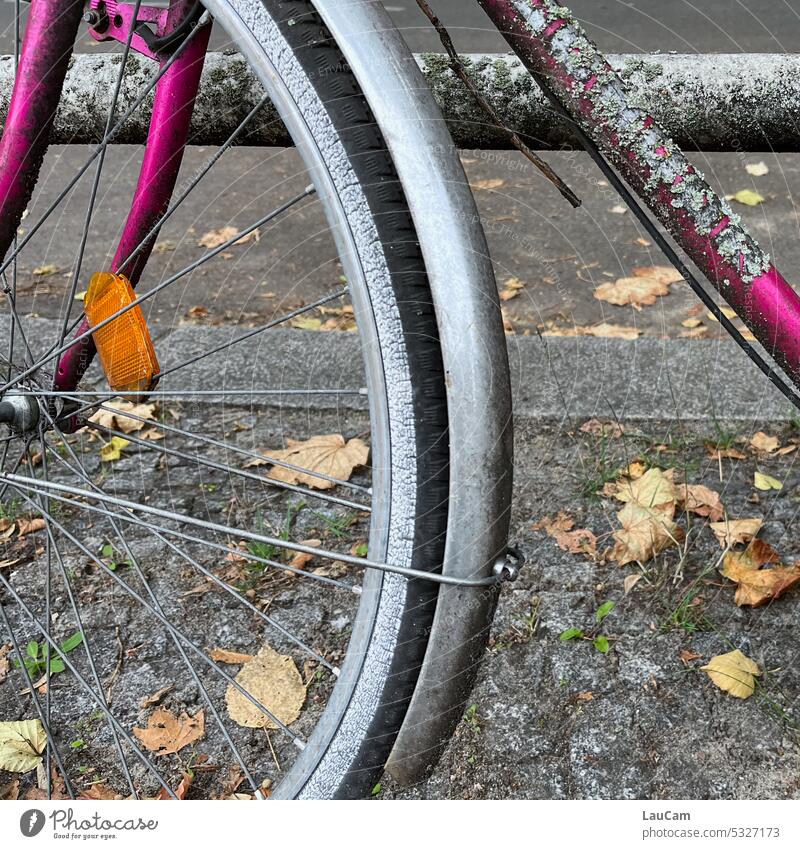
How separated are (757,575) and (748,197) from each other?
1761 millimetres

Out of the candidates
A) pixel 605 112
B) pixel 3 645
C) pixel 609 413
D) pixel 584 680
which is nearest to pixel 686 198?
pixel 605 112

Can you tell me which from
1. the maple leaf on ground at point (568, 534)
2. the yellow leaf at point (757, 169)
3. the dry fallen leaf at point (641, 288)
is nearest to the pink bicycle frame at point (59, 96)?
the maple leaf on ground at point (568, 534)

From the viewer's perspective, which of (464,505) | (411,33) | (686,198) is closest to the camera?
(464,505)

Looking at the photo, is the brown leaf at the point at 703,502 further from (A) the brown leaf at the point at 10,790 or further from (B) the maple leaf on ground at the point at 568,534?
(A) the brown leaf at the point at 10,790

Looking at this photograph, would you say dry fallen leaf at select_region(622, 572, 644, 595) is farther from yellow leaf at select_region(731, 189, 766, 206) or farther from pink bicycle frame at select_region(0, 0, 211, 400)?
yellow leaf at select_region(731, 189, 766, 206)

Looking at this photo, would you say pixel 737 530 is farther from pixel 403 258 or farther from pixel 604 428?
A: pixel 403 258

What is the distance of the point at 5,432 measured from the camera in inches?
75.1

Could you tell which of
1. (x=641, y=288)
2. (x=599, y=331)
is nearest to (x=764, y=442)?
(x=599, y=331)

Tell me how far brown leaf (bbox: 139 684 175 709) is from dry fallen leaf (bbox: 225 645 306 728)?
0.29 ft

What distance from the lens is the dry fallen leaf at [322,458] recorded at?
5.83ft

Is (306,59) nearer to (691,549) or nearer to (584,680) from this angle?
(584,680)

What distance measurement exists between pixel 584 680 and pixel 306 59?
91cm

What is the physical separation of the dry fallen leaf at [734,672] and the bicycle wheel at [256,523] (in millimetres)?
504

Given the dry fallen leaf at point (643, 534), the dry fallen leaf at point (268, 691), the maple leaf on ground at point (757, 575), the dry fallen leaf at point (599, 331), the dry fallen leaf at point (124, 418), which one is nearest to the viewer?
the dry fallen leaf at point (268, 691)
